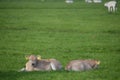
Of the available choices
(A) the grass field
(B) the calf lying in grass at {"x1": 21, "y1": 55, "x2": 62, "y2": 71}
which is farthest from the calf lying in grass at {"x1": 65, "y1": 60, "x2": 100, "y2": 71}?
(B) the calf lying in grass at {"x1": 21, "y1": 55, "x2": 62, "y2": 71}

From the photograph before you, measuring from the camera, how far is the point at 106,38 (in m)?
26.1

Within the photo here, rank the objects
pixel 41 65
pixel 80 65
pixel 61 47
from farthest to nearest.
Answer: 1. pixel 61 47
2. pixel 41 65
3. pixel 80 65

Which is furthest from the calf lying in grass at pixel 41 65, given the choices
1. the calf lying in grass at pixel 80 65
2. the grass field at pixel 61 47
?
the calf lying in grass at pixel 80 65

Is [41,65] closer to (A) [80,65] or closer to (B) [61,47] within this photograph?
(A) [80,65]

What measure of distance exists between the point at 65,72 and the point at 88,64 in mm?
966

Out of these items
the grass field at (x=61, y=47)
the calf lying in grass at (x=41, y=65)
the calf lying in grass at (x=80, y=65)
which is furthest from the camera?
the calf lying in grass at (x=41, y=65)

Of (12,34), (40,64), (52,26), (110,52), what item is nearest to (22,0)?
(52,26)

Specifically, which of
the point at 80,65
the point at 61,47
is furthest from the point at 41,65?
the point at 61,47

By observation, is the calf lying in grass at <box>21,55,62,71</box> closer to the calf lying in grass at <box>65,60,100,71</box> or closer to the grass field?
the grass field

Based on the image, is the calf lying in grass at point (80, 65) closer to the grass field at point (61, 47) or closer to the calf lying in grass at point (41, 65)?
the grass field at point (61, 47)

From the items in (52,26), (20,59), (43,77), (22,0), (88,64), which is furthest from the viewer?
(22,0)

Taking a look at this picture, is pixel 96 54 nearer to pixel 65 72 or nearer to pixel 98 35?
pixel 65 72

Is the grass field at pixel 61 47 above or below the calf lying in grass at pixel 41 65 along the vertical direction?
below

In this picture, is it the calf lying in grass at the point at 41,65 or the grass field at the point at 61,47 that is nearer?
the grass field at the point at 61,47
